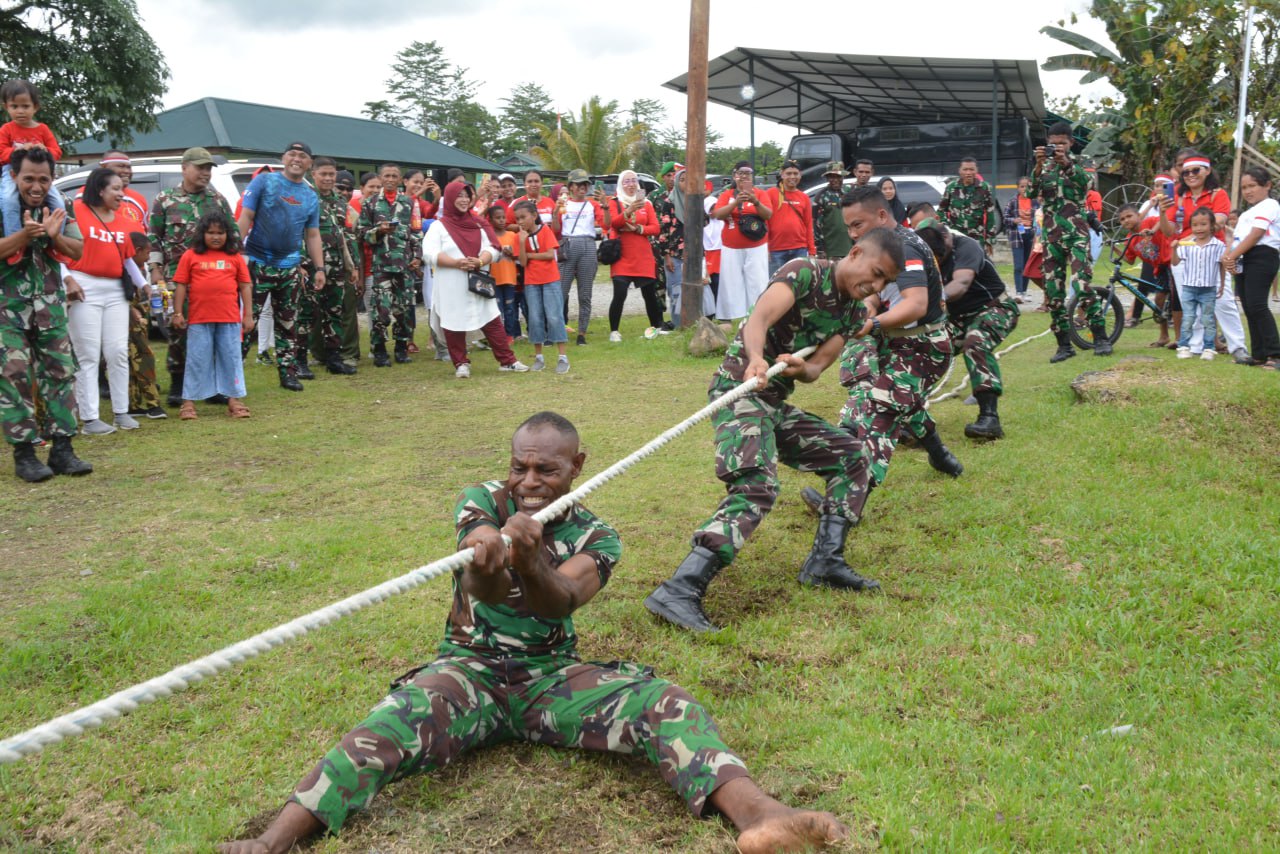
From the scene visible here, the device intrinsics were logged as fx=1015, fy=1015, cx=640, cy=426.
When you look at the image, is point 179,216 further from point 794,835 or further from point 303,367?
point 794,835

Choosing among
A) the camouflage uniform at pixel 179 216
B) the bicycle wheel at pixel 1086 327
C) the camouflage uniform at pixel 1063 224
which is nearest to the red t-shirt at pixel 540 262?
the camouflage uniform at pixel 179 216

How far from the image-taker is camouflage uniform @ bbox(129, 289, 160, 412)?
7727 millimetres

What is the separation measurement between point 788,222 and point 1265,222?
5.09 meters

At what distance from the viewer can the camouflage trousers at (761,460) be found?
424cm

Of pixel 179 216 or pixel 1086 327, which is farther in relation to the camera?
pixel 1086 327

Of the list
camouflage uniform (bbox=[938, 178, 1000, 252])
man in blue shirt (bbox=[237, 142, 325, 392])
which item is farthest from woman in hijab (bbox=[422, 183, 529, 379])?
camouflage uniform (bbox=[938, 178, 1000, 252])

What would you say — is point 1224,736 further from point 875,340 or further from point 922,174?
point 922,174

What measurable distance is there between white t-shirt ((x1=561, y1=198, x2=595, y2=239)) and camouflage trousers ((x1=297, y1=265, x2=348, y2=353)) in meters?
2.88

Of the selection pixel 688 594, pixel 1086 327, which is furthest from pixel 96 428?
pixel 1086 327

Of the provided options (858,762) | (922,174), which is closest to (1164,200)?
(858,762)

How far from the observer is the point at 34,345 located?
6125 millimetres

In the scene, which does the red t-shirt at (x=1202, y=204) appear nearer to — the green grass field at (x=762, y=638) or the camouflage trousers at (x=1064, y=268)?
the camouflage trousers at (x=1064, y=268)

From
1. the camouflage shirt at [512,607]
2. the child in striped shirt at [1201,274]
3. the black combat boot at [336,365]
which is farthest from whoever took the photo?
the black combat boot at [336,365]

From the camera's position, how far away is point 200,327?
25.7 feet
